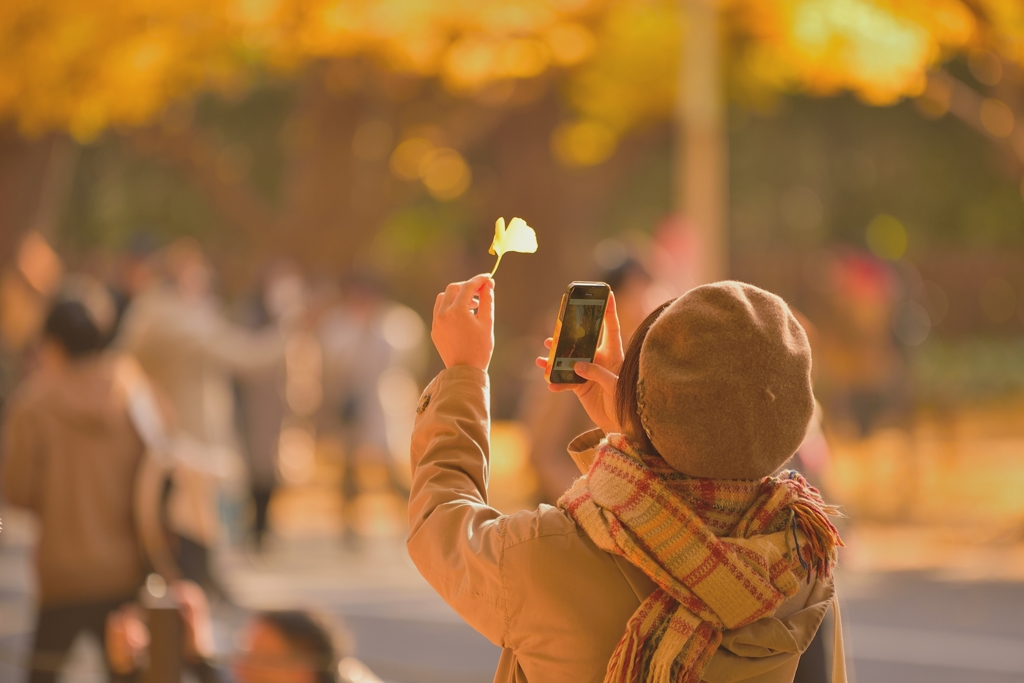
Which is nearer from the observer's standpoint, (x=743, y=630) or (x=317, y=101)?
(x=743, y=630)

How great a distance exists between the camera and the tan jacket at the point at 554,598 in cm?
194

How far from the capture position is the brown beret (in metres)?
1.90

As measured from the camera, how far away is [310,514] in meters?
12.9

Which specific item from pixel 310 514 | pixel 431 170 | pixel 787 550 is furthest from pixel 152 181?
pixel 787 550

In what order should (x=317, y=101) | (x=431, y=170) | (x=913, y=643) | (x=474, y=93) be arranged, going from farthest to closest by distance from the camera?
(x=431, y=170), (x=317, y=101), (x=474, y=93), (x=913, y=643)

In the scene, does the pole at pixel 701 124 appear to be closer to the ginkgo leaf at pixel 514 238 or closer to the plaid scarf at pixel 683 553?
the ginkgo leaf at pixel 514 238

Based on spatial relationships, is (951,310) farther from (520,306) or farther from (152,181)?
(152,181)

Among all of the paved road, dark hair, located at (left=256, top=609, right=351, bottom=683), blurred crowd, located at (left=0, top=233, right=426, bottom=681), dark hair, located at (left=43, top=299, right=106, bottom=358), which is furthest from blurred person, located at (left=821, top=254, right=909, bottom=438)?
dark hair, located at (left=256, top=609, right=351, bottom=683)

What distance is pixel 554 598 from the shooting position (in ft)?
6.34

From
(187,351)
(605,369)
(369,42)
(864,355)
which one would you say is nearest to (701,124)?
(864,355)

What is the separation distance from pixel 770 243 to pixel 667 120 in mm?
9826

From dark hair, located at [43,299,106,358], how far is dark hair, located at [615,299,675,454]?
2877 mm

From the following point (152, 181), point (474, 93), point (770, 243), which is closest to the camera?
point (474, 93)

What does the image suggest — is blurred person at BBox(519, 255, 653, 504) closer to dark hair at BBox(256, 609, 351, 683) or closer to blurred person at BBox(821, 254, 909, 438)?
dark hair at BBox(256, 609, 351, 683)
